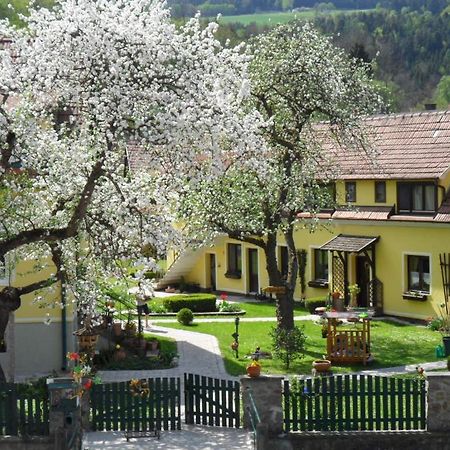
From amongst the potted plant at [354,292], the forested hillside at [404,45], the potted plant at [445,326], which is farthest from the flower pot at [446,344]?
the forested hillside at [404,45]

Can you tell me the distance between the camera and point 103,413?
19422 millimetres

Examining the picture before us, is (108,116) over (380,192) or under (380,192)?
under

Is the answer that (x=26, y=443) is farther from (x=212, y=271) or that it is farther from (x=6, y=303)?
(x=212, y=271)

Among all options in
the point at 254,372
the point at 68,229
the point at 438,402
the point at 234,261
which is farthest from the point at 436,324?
the point at 68,229

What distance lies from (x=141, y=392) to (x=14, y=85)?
644 cm

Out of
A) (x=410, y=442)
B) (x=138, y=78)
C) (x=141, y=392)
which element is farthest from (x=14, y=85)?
(x=410, y=442)

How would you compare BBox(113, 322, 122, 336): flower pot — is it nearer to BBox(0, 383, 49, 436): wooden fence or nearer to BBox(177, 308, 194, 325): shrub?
BBox(177, 308, 194, 325): shrub

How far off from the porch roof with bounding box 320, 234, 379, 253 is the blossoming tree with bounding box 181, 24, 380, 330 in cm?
690

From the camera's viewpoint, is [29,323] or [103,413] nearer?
[103,413]

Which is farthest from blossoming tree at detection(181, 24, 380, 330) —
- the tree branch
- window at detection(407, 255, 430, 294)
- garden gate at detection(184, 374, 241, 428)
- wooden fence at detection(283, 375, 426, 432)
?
wooden fence at detection(283, 375, 426, 432)

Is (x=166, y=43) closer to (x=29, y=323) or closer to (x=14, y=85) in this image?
(x=14, y=85)

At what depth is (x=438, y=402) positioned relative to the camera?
18297 millimetres

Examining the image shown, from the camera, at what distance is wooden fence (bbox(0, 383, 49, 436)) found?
60.3 ft

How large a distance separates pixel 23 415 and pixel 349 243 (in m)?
20.4
